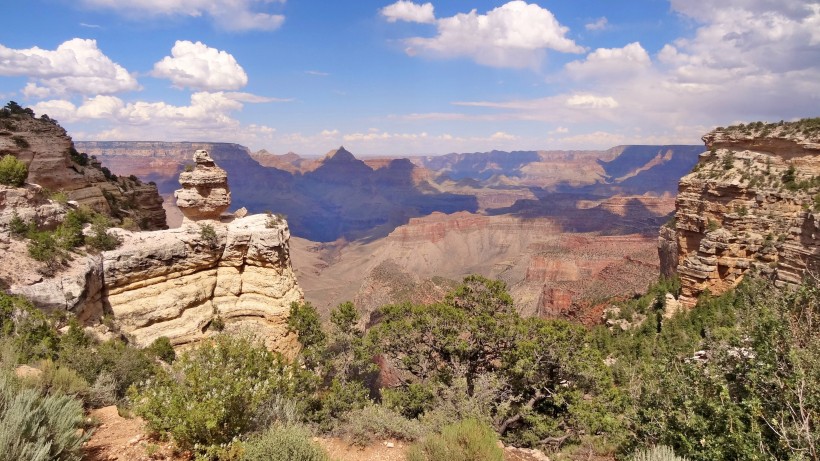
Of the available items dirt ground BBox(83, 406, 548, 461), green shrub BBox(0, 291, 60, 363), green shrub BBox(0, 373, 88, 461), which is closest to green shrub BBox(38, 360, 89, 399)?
dirt ground BBox(83, 406, 548, 461)

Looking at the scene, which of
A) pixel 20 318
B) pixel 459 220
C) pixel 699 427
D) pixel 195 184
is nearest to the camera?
pixel 699 427

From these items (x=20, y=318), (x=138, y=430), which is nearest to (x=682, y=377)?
(x=138, y=430)

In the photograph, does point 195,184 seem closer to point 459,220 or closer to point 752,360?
point 752,360

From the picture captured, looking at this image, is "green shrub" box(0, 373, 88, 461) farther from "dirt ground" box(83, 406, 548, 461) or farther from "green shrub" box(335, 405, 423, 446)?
"green shrub" box(335, 405, 423, 446)

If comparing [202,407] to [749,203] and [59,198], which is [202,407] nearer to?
[59,198]

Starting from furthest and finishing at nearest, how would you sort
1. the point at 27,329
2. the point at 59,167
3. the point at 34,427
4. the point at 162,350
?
the point at 59,167, the point at 162,350, the point at 27,329, the point at 34,427

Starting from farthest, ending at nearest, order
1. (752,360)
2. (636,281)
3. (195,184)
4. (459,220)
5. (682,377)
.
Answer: (459,220)
(636,281)
(195,184)
(682,377)
(752,360)

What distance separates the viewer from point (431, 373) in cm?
1645

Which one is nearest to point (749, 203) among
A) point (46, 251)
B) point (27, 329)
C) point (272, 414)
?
point (272, 414)

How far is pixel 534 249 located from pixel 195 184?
90.8 metres

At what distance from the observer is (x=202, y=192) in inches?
838

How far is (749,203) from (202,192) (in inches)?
1256

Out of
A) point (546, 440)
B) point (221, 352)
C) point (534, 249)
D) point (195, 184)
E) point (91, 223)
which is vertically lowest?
point (534, 249)

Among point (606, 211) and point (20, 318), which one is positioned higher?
point (20, 318)
